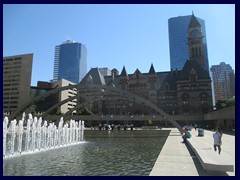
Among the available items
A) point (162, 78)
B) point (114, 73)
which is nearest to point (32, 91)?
point (114, 73)

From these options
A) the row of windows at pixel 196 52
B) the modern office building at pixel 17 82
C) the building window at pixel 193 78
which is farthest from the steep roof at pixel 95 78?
the row of windows at pixel 196 52

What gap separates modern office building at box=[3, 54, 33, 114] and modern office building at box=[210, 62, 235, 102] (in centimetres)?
12049

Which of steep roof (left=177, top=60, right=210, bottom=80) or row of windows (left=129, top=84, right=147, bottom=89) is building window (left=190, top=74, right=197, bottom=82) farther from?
row of windows (left=129, top=84, right=147, bottom=89)

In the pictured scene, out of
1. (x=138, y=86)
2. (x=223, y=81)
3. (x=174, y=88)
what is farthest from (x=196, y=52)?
(x=223, y=81)

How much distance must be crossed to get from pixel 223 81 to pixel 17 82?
134157 millimetres

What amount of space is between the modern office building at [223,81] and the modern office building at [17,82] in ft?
395

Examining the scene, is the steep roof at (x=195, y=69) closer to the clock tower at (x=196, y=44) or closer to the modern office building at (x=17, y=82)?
the clock tower at (x=196, y=44)

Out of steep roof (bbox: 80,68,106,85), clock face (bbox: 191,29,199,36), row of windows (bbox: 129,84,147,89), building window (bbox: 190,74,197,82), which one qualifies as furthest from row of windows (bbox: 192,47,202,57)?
steep roof (bbox: 80,68,106,85)

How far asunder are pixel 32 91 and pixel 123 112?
212 feet

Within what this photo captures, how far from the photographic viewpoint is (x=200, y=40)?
392 feet

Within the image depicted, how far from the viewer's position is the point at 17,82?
137 metres

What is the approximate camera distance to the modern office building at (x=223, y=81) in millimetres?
139875
